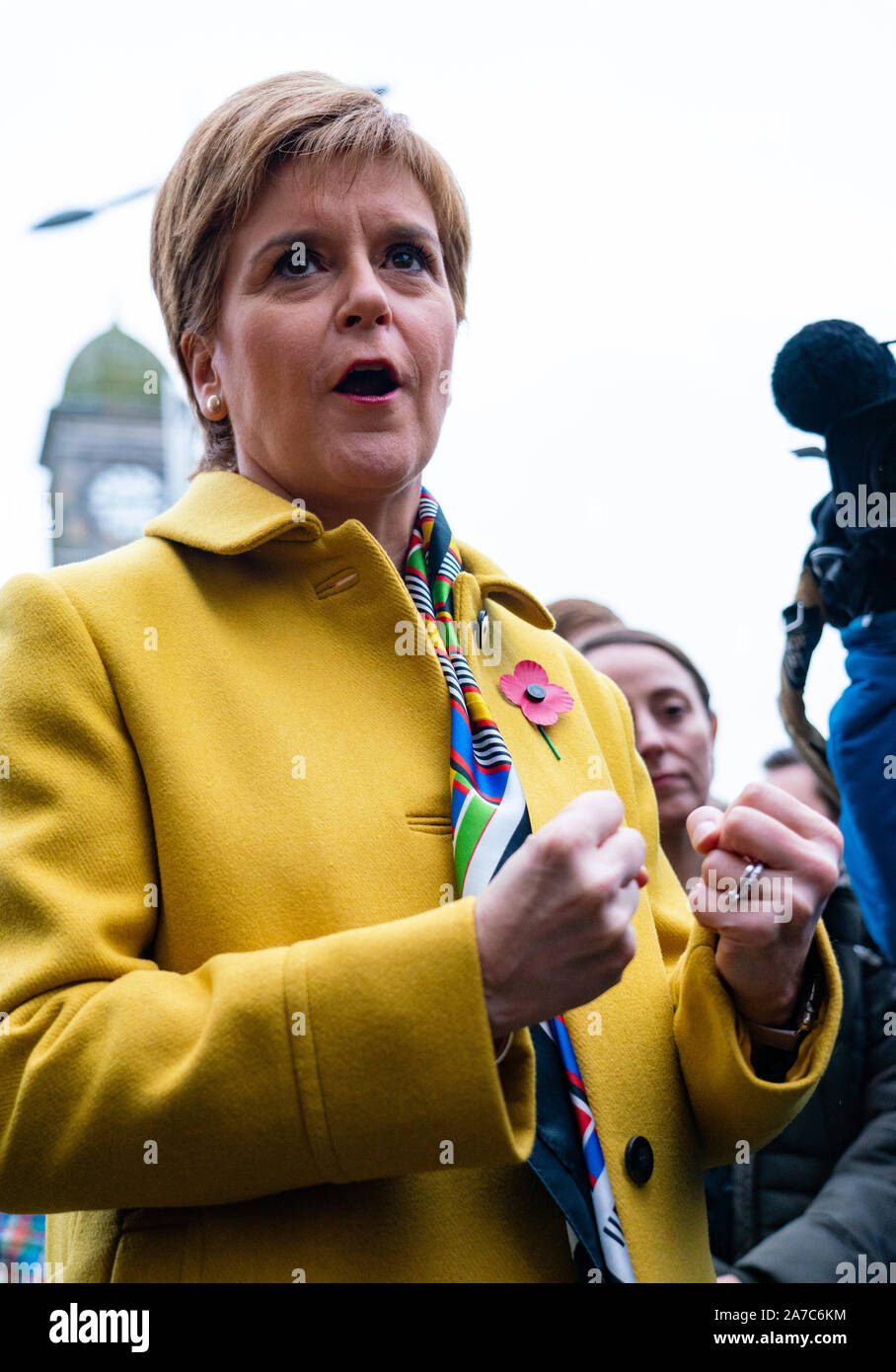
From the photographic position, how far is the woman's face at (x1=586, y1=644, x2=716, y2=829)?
3822mm

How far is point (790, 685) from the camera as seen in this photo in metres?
2.70

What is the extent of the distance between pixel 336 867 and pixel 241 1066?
0.96 ft

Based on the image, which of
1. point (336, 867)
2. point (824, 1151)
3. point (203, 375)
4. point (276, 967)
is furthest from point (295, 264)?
point (824, 1151)

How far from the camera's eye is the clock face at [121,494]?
144 feet

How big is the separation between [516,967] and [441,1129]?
0.60 ft

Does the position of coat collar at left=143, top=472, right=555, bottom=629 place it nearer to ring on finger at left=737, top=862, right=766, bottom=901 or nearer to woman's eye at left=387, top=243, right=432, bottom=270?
woman's eye at left=387, top=243, right=432, bottom=270

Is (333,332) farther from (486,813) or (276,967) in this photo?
(276,967)

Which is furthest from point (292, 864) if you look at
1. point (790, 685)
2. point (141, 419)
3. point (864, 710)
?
point (141, 419)

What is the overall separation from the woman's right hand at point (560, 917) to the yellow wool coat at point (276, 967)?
4 centimetres

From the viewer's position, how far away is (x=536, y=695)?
202cm

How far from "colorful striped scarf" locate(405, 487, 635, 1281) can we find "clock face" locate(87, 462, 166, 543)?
42152 millimetres

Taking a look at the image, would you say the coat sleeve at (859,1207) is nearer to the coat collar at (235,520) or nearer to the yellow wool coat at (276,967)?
the yellow wool coat at (276,967)

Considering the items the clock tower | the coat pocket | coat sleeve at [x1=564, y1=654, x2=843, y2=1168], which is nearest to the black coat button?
coat sleeve at [x1=564, y1=654, x2=843, y2=1168]
